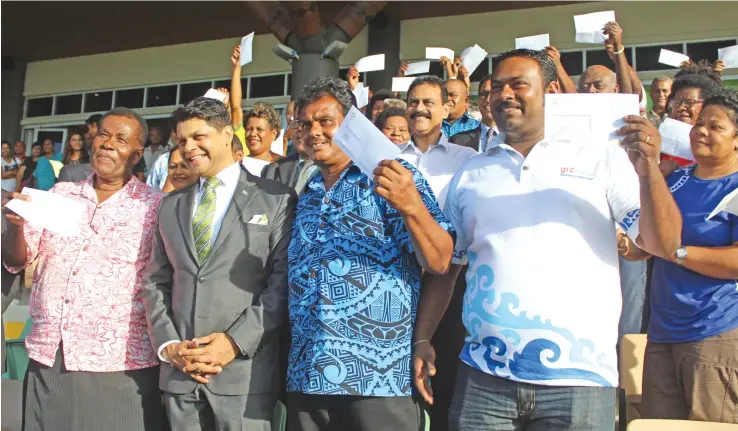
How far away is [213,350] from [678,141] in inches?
89.6

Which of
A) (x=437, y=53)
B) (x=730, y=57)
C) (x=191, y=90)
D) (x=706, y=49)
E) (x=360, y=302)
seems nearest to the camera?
(x=360, y=302)

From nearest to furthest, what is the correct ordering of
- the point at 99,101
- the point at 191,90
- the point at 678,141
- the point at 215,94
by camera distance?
the point at 678,141
the point at 215,94
the point at 191,90
the point at 99,101

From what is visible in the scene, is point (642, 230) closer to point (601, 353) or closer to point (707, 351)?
point (601, 353)

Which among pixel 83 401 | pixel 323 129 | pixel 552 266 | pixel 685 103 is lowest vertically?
pixel 83 401

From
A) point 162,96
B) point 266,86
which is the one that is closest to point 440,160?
point 266,86

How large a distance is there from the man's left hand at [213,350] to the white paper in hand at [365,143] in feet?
3.09

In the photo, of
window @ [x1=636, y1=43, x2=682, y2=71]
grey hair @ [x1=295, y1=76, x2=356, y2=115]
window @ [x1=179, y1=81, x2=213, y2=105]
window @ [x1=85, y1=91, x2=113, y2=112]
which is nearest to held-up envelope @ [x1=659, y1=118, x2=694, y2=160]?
grey hair @ [x1=295, y1=76, x2=356, y2=115]

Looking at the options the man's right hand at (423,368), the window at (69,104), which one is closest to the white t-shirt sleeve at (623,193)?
the man's right hand at (423,368)

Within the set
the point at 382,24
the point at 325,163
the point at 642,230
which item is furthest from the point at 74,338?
the point at 382,24

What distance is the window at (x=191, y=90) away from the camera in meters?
13.5

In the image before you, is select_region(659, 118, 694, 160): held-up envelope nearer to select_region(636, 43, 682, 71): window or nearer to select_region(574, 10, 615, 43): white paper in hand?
select_region(574, 10, 615, 43): white paper in hand

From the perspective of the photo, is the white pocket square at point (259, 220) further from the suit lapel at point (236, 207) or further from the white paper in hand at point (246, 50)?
the white paper in hand at point (246, 50)

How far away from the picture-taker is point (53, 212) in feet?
8.93

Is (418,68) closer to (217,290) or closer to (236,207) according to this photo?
(236,207)
